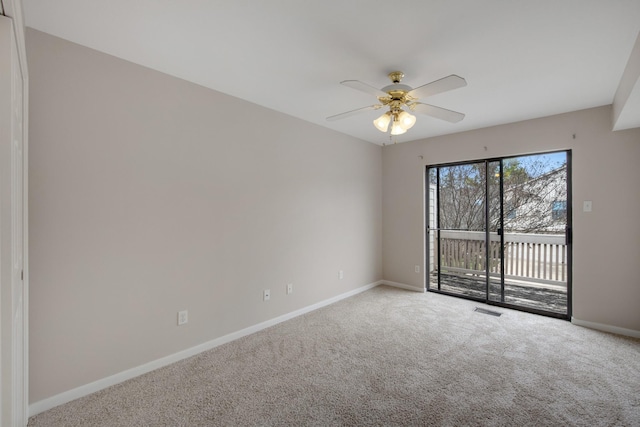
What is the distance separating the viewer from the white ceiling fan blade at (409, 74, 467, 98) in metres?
1.81

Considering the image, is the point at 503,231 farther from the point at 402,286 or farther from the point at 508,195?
the point at 402,286

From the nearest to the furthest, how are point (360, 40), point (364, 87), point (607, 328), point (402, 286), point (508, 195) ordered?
1. point (360, 40)
2. point (364, 87)
3. point (607, 328)
4. point (508, 195)
5. point (402, 286)

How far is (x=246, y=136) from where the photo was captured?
2986mm

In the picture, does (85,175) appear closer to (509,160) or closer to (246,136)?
(246,136)

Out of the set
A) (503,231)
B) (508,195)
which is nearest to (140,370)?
(503,231)

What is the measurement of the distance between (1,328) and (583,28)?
3.40 meters

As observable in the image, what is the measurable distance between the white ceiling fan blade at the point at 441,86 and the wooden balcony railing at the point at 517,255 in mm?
2812

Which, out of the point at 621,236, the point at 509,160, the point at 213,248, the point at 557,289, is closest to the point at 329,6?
the point at 213,248

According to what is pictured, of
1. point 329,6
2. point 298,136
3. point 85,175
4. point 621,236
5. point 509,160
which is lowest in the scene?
point 621,236

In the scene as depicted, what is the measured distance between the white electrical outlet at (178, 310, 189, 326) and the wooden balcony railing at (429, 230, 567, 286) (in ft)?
12.4

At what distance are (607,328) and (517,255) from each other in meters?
1.28

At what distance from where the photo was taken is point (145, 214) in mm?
2297

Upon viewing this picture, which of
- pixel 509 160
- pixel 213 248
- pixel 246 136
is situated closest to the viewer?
pixel 213 248

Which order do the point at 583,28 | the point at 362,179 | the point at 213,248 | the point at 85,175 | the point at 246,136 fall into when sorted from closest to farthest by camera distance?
the point at 583,28 → the point at 85,175 → the point at 213,248 → the point at 246,136 → the point at 362,179
